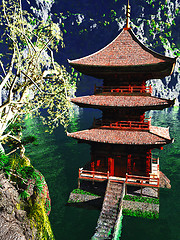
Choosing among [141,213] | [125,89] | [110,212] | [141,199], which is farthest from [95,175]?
[125,89]

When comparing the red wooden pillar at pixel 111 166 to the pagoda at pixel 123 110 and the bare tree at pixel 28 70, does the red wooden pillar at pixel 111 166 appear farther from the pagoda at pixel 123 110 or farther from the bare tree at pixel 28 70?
the bare tree at pixel 28 70

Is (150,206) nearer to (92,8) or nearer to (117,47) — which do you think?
(117,47)

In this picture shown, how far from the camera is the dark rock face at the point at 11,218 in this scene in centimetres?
955

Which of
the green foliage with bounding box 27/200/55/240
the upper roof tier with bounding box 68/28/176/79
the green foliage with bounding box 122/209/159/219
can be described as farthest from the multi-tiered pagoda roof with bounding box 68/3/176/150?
the green foliage with bounding box 27/200/55/240

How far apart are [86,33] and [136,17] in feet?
104

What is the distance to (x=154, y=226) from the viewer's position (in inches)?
574

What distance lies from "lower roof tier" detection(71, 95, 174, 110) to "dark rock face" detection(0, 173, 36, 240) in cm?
903

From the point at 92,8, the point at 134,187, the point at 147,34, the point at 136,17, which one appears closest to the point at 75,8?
the point at 92,8

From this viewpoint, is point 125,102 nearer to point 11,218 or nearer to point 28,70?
point 28,70

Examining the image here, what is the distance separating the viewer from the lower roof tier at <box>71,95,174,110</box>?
50.2 feet

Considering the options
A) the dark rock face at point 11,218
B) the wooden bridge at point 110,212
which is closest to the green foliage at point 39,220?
the dark rock face at point 11,218

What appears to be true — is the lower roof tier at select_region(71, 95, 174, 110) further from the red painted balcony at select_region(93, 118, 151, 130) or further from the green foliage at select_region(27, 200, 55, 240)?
the green foliage at select_region(27, 200, 55, 240)

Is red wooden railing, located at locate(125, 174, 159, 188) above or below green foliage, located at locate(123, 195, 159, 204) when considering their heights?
above

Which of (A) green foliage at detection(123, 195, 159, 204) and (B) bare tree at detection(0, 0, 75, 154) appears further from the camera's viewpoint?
(A) green foliage at detection(123, 195, 159, 204)
